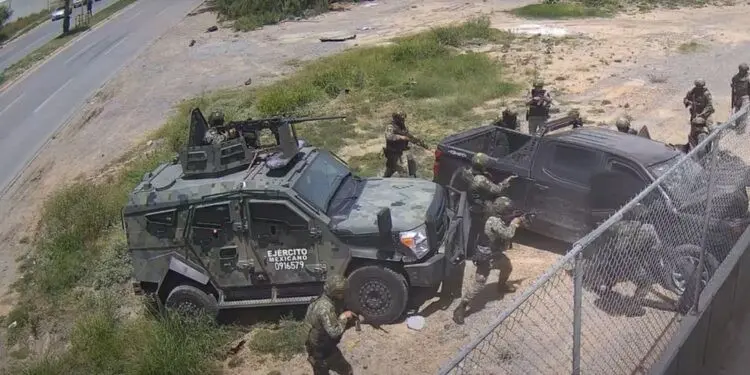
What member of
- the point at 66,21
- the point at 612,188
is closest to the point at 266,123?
the point at 612,188

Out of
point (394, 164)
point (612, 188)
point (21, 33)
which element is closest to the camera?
point (612, 188)

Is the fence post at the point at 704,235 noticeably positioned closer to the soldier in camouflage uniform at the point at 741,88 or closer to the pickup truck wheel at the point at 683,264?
the pickup truck wheel at the point at 683,264

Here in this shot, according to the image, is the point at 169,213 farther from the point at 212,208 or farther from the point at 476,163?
the point at 476,163

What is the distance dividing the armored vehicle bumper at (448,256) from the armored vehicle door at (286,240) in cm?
109

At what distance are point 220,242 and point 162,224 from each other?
0.75m

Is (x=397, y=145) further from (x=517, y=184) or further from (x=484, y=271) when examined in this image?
(x=484, y=271)

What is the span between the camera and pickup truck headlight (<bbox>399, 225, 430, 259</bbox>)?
8.30m

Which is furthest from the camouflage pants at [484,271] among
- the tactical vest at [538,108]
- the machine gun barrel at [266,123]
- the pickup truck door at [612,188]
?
the tactical vest at [538,108]

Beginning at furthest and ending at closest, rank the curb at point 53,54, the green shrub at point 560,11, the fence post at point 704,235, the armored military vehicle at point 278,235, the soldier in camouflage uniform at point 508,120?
1. the curb at point 53,54
2. the green shrub at point 560,11
3. the soldier in camouflage uniform at point 508,120
4. the armored military vehicle at point 278,235
5. the fence post at point 704,235

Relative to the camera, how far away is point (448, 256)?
27.7 ft

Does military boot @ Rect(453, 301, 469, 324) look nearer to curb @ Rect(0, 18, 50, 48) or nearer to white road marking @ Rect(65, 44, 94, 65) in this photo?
white road marking @ Rect(65, 44, 94, 65)

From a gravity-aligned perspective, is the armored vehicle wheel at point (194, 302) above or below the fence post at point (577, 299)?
below

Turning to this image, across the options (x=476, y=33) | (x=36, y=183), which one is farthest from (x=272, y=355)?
(x=476, y=33)

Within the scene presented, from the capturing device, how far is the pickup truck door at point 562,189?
9336 millimetres
